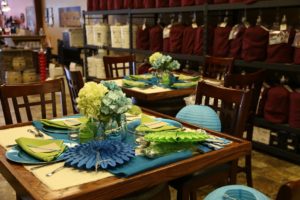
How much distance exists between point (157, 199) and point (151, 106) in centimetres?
163

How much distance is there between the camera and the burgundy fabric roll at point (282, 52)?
313cm

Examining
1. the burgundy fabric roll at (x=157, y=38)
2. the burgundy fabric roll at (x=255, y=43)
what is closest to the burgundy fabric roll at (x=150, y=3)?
the burgundy fabric roll at (x=157, y=38)

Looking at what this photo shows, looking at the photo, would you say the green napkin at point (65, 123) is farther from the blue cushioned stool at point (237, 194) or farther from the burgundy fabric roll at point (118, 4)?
the burgundy fabric roll at point (118, 4)

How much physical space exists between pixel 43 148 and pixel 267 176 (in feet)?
7.05

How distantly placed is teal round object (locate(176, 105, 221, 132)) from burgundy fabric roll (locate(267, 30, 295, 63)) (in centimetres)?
164

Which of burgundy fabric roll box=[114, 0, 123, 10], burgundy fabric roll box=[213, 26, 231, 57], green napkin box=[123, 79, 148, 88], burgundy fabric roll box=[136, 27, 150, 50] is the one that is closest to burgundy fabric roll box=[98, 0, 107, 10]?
burgundy fabric roll box=[114, 0, 123, 10]

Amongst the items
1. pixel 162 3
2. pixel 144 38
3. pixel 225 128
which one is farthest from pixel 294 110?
pixel 144 38

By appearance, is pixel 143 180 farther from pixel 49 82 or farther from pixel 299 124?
pixel 299 124

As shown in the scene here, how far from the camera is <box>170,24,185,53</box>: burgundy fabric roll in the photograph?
4129 millimetres

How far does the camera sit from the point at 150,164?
1.29 metres

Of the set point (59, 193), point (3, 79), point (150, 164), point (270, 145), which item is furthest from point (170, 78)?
point (3, 79)

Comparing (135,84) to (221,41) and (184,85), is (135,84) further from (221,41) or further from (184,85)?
(221,41)

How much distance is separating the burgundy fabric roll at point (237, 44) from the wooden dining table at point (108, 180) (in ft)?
7.29

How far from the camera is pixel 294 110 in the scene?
10.1 feet
